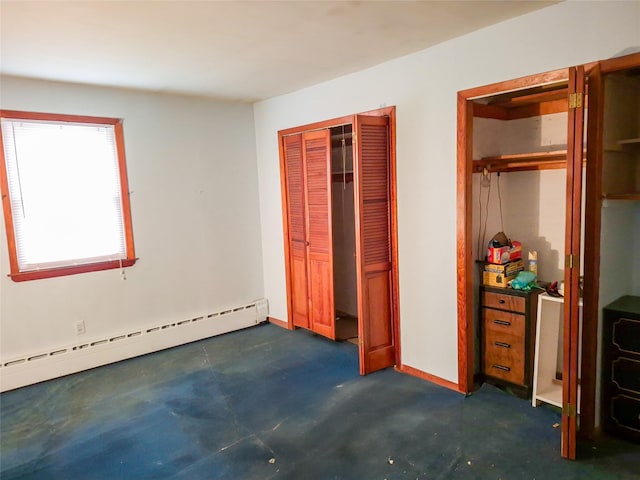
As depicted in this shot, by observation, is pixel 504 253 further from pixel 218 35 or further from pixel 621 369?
pixel 218 35

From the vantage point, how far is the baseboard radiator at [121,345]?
3.55 m

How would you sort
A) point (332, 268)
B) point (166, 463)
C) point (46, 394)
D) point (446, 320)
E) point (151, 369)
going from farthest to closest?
point (332, 268) → point (151, 369) → point (46, 394) → point (446, 320) → point (166, 463)

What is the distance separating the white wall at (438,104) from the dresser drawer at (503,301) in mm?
253

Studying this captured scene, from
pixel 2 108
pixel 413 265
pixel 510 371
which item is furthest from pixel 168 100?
pixel 510 371

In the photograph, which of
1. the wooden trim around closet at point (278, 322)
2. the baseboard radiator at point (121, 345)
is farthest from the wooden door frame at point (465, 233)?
the baseboard radiator at point (121, 345)

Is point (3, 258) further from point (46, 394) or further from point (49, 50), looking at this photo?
point (49, 50)

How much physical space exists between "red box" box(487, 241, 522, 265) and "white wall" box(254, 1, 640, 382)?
30cm

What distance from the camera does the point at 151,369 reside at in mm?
3826

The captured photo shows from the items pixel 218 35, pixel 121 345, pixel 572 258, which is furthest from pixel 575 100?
pixel 121 345

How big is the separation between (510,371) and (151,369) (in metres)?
3.03

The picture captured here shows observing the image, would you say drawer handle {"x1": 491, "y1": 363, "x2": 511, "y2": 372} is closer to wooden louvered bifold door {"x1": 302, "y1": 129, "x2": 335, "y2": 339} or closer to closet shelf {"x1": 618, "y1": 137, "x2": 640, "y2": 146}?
wooden louvered bifold door {"x1": 302, "y1": 129, "x2": 335, "y2": 339}

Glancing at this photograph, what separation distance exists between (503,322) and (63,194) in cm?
375

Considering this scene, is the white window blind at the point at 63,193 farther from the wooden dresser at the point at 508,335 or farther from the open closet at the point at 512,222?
the wooden dresser at the point at 508,335

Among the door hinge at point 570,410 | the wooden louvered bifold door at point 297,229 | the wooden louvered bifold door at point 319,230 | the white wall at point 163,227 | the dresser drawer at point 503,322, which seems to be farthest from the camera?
the wooden louvered bifold door at point 297,229
